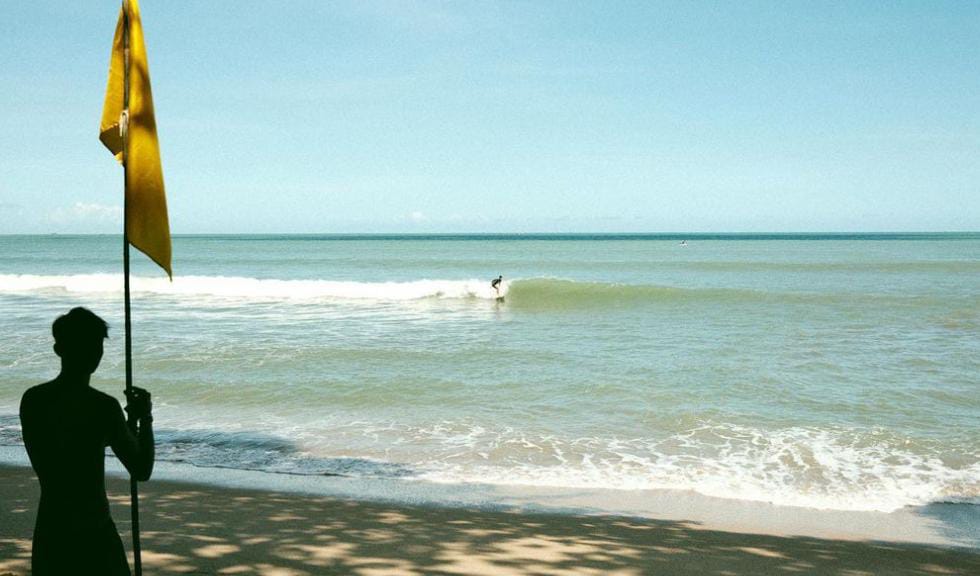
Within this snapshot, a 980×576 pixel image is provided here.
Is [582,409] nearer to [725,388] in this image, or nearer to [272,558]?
[725,388]

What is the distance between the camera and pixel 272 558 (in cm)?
489

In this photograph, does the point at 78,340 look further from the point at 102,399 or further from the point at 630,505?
the point at 630,505

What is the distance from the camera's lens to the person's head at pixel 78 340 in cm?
258

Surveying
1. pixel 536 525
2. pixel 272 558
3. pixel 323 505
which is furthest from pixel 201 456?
pixel 536 525

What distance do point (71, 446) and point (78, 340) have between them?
0.36 meters

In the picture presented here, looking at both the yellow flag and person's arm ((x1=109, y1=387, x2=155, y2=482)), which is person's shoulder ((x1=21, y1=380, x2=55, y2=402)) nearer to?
person's arm ((x1=109, y1=387, x2=155, y2=482))

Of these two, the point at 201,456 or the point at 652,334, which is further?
the point at 652,334

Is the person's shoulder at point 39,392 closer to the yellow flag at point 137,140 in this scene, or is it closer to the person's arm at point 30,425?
the person's arm at point 30,425

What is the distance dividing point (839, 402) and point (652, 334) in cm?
776

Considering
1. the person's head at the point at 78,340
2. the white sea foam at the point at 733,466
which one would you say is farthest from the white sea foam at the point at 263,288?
the person's head at the point at 78,340

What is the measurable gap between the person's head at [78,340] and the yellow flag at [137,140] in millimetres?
364

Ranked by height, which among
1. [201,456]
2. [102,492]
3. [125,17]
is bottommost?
[201,456]

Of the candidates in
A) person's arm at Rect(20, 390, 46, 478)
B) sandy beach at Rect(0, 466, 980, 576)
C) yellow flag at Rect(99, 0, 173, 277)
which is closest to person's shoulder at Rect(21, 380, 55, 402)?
person's arm at Rect(20, 390, 46, 478)

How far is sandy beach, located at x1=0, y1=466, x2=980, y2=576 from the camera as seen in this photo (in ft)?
15.7
